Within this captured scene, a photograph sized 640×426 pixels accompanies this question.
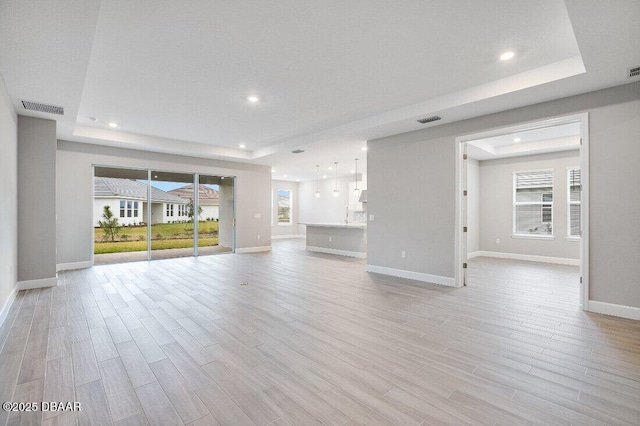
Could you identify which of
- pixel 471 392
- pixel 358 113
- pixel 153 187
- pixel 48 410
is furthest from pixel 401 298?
pixel 153 187

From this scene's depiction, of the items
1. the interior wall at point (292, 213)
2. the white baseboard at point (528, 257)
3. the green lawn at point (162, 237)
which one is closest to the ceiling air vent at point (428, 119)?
the white baseboard at point (528, 257)

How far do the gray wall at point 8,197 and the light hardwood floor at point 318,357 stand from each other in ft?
1.34

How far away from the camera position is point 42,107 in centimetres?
434

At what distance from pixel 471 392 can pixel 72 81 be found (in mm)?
5096

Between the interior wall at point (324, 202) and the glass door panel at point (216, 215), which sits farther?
the interior wall at point (324, 202)

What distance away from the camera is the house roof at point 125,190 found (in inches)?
281

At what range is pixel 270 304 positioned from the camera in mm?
3932

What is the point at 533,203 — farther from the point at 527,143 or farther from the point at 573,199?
the point at 527,143

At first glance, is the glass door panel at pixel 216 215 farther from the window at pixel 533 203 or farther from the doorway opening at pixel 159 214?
the window at pixel 533 203

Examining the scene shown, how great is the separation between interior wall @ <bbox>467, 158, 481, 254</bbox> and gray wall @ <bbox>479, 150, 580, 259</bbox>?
0.12 meters

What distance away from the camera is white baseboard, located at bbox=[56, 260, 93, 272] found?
6277 mm

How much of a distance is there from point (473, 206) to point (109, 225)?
386 inches

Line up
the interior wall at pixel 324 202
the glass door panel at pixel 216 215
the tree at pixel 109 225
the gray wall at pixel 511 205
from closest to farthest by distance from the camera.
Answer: the tree at pixel 109 225 → the gray wall at pixel 511 205 → the glass door panel at pixel 216 215 → the interior wall at pixel 324 202

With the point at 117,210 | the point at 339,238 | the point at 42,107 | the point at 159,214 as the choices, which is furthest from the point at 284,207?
the point at 42,107
